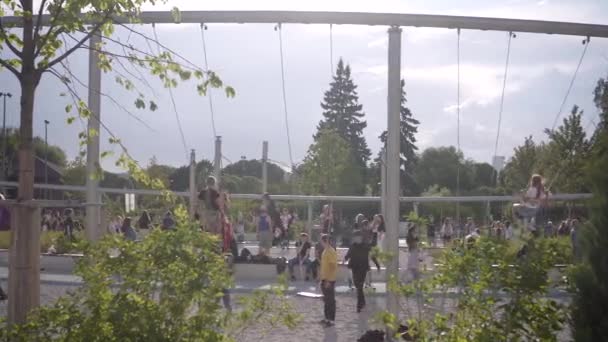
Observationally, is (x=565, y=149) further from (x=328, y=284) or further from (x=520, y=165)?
(x=328, y=284)

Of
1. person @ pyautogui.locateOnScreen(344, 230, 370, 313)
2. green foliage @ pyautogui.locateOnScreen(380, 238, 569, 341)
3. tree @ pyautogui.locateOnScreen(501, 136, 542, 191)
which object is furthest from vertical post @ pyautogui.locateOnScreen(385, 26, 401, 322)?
tree @ pyautogui.locateOnScreen(501, 136, 542, 191)

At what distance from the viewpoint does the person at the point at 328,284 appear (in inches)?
643

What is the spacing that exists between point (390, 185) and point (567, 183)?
56.3 feet

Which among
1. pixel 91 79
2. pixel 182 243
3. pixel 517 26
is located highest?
pixel 517 26

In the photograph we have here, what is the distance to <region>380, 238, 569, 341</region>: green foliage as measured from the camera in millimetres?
6188

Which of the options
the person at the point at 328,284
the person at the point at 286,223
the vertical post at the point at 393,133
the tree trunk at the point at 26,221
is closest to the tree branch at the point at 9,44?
the tree trunk at the point at 26,221

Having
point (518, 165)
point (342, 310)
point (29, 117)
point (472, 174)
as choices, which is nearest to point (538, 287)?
point (29, 117)

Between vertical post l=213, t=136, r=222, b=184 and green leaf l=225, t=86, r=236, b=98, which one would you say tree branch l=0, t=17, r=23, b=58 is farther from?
vertical post l=213, t=136, r=222, b=184

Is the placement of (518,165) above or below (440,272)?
above

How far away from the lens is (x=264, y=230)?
25656mm

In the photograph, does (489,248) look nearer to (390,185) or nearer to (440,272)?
(440,272)

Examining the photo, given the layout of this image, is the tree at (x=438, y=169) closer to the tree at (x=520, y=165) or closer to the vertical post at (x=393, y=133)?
the tree at (x=520, y=165)

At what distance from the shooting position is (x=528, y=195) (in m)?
16.6

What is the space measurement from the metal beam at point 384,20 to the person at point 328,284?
565cm
